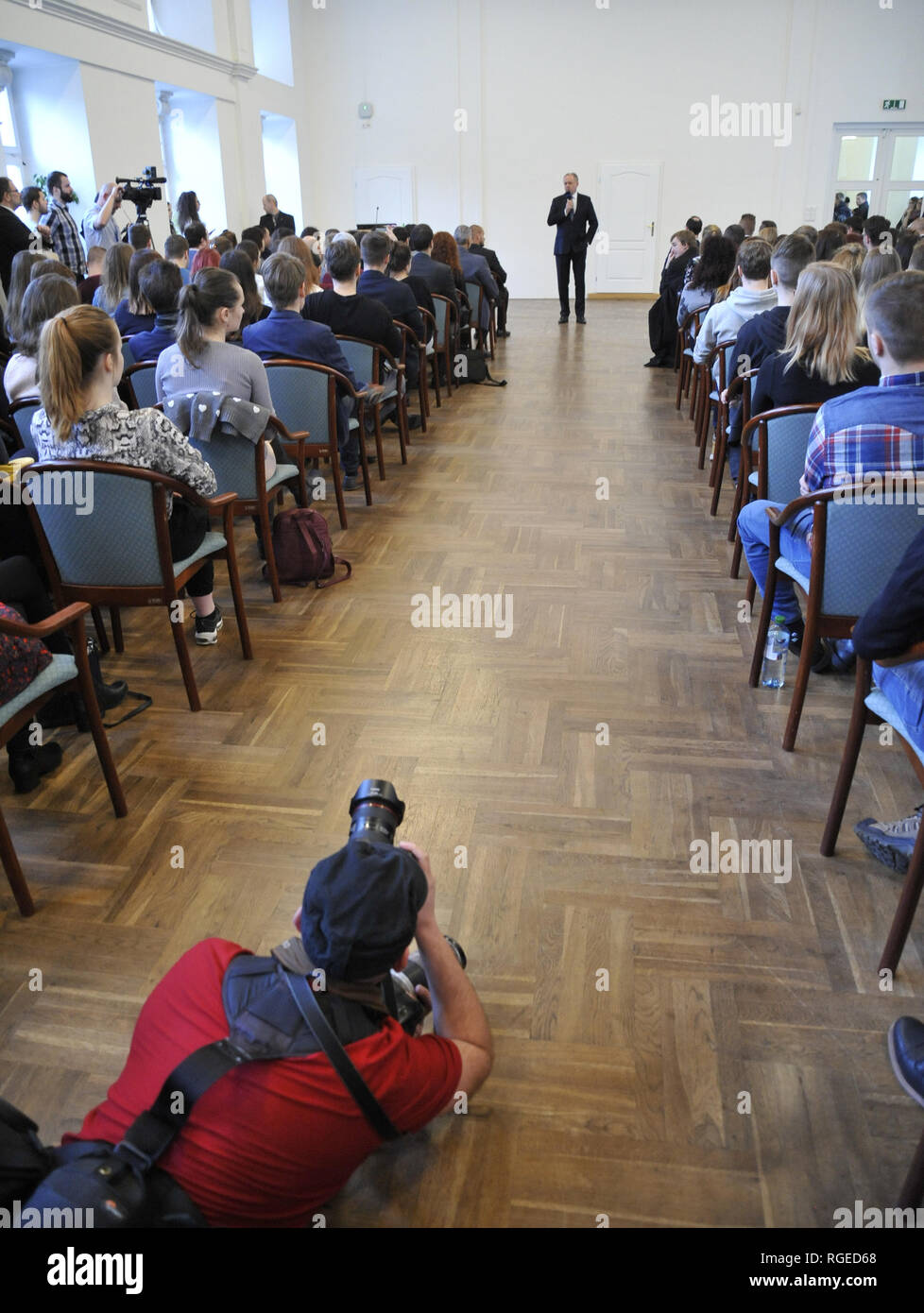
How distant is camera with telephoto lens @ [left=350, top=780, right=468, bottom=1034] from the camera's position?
4.69 feet

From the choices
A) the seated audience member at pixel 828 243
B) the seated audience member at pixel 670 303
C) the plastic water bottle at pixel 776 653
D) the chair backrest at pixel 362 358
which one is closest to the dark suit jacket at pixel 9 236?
the chair backrest at pixel 362 358

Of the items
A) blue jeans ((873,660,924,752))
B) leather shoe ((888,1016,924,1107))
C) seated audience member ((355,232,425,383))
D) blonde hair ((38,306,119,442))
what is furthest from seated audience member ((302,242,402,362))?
leather shoe ((888,1016,924,1107))

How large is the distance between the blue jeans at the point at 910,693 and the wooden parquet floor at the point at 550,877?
0.47 m

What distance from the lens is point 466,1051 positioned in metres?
1.52

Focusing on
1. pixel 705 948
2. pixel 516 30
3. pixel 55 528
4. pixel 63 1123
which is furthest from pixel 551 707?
pixel 516 30

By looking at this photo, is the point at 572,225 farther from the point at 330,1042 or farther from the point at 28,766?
the point at 330,1042

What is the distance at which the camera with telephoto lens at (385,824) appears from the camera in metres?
1.43

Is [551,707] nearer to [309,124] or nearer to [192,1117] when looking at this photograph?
[192,1117]

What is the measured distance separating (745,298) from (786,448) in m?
2.08

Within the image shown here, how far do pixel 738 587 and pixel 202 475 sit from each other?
2135 mm

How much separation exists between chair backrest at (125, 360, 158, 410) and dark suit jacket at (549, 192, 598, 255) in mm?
7521

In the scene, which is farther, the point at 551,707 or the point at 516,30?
the point at 516,30

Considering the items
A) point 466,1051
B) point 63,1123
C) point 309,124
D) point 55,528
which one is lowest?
point 63,1123
